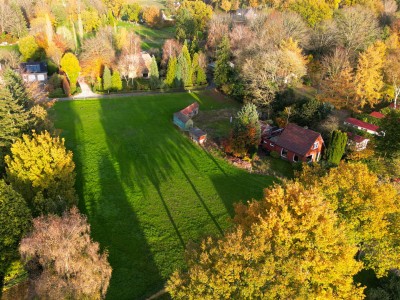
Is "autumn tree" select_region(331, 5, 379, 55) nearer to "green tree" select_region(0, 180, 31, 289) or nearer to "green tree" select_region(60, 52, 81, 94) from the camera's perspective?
"green tree" select_region(60, 52, 81, 94)

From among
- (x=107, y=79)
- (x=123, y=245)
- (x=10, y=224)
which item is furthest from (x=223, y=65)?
(x=10, y=224)

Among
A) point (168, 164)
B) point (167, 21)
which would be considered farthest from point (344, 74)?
point (167, 21)

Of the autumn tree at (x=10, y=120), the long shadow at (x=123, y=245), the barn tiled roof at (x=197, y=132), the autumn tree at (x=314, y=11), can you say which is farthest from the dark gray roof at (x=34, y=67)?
the autumn tree at (x=314, y=11)

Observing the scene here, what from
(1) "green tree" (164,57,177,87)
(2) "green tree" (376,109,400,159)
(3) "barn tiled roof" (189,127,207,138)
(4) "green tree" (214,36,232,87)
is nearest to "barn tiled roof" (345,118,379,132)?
(2) "green tree" (376,109,400,159)

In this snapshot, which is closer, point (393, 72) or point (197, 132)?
point (197, 132)

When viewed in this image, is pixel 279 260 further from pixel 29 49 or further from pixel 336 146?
pixel 29 49

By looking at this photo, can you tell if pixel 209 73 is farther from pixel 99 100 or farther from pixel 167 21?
pixel 167 21
